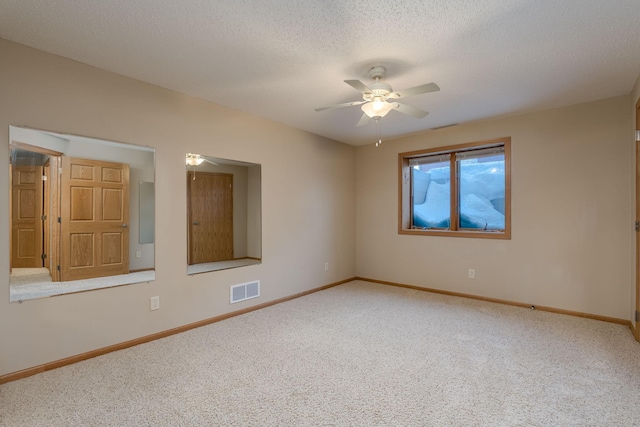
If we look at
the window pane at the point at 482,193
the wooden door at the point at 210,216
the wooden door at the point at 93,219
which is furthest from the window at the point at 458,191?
the wooden door at the point at 93,219

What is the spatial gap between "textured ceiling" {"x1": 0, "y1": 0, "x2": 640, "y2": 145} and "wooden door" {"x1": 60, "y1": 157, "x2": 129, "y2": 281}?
2.88 ft

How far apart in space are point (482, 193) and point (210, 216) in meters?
3.58

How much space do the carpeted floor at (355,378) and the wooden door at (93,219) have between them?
0.76 m

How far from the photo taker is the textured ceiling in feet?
6.24

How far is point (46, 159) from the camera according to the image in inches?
97.0

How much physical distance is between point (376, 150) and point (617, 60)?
314 cm

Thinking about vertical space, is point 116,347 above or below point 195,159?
below

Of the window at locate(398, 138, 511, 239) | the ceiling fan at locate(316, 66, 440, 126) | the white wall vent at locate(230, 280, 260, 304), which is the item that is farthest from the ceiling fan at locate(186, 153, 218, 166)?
the window at locate(398, 138, 511, 239)

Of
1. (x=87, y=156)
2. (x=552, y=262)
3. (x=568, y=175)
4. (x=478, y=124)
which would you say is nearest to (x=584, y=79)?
(x=568, y=175)

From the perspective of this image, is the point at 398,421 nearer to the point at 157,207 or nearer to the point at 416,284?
the point at 157,207

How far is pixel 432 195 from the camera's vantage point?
4969mm

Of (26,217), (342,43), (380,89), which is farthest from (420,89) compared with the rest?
(26,217)

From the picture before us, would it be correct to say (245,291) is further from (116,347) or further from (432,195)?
(432,195)

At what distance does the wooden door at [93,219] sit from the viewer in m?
2.61
